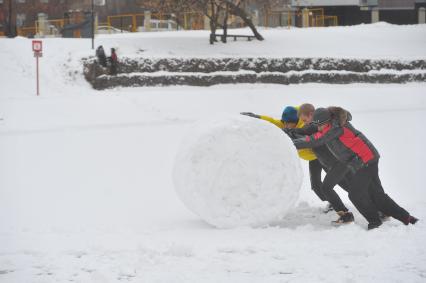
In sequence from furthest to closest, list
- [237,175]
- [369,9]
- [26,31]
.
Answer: [26,31]
[369,9]
[237,175]

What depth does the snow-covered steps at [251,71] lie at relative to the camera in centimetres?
2736

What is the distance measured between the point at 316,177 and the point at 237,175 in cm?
145

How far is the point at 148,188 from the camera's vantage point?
1131 cm

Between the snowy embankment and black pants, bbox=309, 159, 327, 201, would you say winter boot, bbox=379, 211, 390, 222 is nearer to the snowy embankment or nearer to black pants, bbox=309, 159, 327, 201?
black pants, bbox=309, 159, 327, 201

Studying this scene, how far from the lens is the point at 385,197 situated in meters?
7.67

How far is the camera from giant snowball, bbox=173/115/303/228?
716 cm

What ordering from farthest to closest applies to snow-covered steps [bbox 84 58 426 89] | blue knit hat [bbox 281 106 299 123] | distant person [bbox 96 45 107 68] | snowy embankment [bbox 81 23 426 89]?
snowy embankment [bbox 81 23 426 89]
distant person [bbox 96 45 107 68]
snow-covered steps [bbox 84 58 426 89]
blue knit hat [bbox 281 106 299 123]

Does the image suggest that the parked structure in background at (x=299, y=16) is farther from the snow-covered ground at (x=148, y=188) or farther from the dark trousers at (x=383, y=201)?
the dark trousers at (x=383, y=201)

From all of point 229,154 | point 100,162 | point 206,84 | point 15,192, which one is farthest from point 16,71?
point 229,154

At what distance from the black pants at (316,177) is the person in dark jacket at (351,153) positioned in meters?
0.65

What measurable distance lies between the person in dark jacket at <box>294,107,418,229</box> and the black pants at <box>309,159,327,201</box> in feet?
2.12

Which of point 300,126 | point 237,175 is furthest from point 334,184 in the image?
point 237,175

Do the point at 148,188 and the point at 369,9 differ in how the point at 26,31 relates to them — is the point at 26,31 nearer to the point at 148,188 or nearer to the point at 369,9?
the point at 369,9

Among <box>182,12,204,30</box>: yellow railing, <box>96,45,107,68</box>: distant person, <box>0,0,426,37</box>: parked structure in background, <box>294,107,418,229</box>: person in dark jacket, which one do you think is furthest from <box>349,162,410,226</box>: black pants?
<box>182,12,204,30</box>: yellow railing
